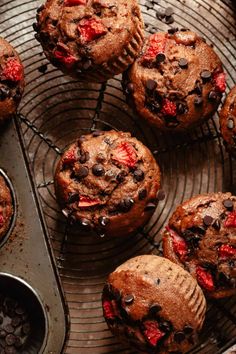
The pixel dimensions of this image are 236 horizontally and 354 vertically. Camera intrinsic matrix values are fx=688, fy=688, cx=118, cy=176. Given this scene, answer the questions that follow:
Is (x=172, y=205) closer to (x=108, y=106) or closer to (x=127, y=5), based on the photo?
(x=108, y=106)

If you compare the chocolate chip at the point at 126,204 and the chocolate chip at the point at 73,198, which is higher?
the chocolate chip at the point at 73,198

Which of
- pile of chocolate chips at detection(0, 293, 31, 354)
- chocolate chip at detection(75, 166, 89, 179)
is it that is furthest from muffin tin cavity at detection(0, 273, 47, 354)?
chocolate chip at detection(75, 166, 89, 179)

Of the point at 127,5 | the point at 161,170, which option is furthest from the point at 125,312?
the point at 127,5

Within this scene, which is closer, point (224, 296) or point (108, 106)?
point (224, 296)

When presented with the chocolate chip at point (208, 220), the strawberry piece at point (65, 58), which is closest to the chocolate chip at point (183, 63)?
the strawberry piece at point (65, 58)

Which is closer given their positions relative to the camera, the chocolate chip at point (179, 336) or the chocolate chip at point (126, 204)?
the chocolate chip at point (179, 336)

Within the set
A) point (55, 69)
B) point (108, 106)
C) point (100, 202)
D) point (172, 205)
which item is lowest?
point (172, 205)

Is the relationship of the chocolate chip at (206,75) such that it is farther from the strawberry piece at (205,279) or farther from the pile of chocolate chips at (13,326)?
the pile of chocolate chips at (13,326)
